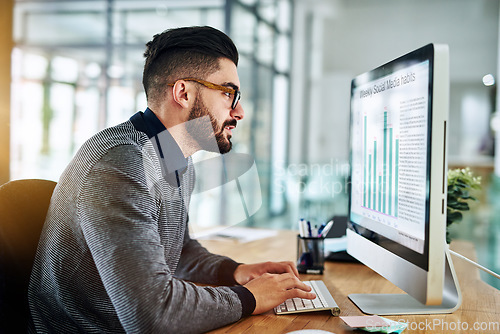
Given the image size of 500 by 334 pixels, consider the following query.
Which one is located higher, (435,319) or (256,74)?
(256,74)

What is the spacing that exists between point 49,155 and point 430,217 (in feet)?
16.6

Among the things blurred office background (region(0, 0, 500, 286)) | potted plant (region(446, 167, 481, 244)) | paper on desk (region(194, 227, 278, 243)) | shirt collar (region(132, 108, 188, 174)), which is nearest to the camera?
shirt collar (region(132, 108, 188, 174))

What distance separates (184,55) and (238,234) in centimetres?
102

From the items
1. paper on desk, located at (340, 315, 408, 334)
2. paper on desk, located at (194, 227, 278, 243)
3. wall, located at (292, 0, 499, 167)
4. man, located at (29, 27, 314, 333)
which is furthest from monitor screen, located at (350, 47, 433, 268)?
wall, located at (292, 0, 499, 167)

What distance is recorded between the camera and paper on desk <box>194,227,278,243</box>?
5.91ft

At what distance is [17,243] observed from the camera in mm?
941

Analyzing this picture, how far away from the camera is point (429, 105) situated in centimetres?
76

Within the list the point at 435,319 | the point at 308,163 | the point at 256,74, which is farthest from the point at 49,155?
the point at 435,319

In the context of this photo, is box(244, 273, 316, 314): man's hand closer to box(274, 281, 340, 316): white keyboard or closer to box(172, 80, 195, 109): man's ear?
box(274, 281, 340, 316): white keyboard

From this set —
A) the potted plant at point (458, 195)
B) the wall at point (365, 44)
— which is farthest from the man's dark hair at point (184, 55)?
the wall at point (365, 44)

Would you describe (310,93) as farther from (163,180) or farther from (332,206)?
(163,180)

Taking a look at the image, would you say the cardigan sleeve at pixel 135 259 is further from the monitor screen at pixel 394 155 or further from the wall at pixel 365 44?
the wall at pixel 365 44

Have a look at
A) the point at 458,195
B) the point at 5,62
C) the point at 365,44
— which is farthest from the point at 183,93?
the point at 365,44

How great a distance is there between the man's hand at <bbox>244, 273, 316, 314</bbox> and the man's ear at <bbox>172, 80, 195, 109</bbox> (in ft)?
1.44
